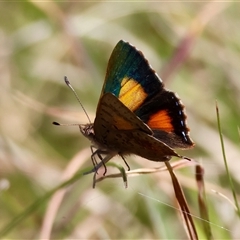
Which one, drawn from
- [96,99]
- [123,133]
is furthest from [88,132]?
[96,99]

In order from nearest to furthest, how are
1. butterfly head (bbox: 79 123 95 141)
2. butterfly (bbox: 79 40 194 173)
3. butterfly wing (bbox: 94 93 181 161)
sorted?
butterfly wing (bbox: 94 93 181 161) < butterfly (bbox: 79 40 194 173) < butterfly head (bbox: 79 123 95 141)

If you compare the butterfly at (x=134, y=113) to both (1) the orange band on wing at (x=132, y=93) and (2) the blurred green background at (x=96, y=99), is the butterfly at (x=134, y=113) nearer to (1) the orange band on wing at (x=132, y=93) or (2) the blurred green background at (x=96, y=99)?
(1) the orange band on wing at (x=132, y=93)

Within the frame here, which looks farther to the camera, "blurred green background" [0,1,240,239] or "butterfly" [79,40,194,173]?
"blurred green background" [0,1,240,239]

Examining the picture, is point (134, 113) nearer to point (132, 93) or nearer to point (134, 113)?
point (134, 113)

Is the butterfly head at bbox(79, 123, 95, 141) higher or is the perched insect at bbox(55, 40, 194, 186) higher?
the perched insect at bbox(55, 40, 194, 186)

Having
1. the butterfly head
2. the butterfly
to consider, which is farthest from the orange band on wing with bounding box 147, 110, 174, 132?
the butterfly head

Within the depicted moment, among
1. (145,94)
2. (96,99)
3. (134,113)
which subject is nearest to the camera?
(134,113)

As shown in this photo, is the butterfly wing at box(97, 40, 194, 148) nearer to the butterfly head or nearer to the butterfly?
the butterfly
